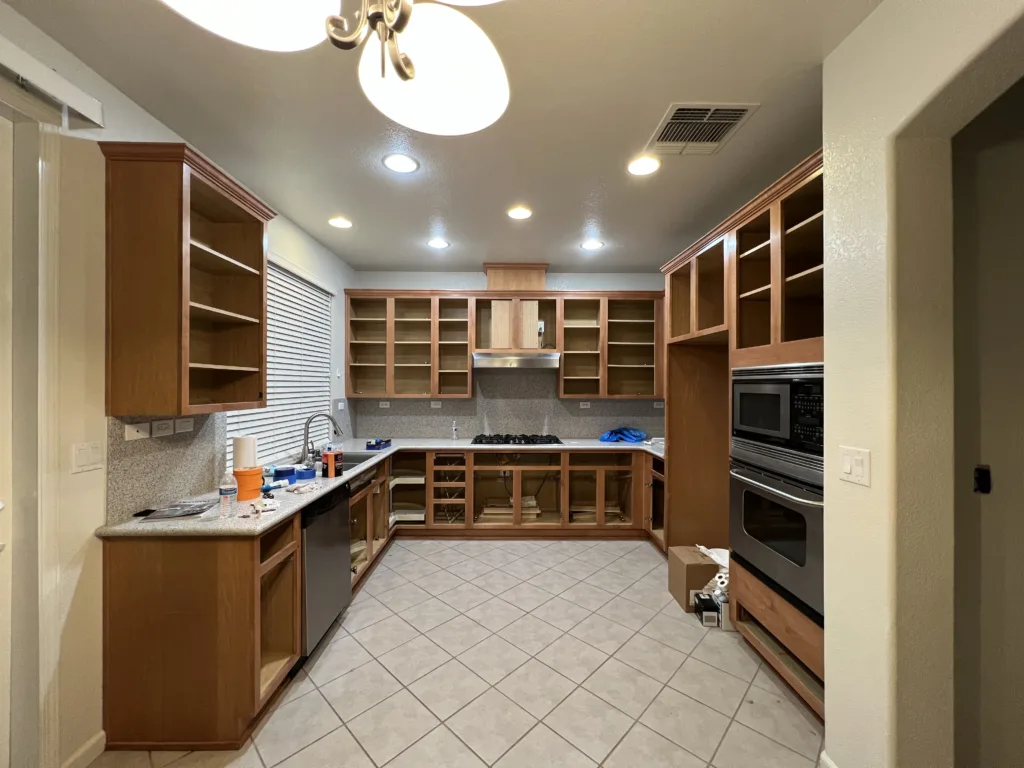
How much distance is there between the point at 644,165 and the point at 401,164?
1.34m

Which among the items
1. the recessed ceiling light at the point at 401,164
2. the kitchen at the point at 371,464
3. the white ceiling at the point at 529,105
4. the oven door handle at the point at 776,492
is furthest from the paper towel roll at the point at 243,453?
the oven door handle at the point at 776,492

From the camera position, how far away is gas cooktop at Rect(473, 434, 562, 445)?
3.93 metres

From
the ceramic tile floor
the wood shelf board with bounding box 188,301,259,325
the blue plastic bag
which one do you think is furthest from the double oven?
the wood shelf board with bounding box 188,301,259,325

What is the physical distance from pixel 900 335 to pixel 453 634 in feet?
8.18

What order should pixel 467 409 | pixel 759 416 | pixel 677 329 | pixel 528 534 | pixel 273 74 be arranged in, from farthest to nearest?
pixel 467 409 → pixel 528 534 → pixel 677 329 → pixel 759 416 → pixel 273 74

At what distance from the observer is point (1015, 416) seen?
1322 mm

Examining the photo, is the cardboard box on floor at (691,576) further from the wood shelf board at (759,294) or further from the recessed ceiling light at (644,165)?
the recessed ceiling light at (644,165)

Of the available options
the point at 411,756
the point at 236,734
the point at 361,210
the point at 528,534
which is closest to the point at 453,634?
the point at 411,756

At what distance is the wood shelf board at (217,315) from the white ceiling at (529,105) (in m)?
0.86

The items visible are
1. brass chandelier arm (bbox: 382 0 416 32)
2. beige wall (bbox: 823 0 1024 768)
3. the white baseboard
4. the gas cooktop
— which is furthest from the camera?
the gas cooktop

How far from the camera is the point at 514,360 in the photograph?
13.0 feet

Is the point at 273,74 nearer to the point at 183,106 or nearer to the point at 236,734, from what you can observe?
the point at 183,106

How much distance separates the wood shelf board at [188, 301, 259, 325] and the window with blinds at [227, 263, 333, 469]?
16.2 inches

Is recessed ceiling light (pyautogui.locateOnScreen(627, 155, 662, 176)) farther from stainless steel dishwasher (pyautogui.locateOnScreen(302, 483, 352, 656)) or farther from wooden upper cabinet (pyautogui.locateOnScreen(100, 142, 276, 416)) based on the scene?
stainless steel dishwasher (pyautogui.locateOnScreen(302, 483, 352, 656))
